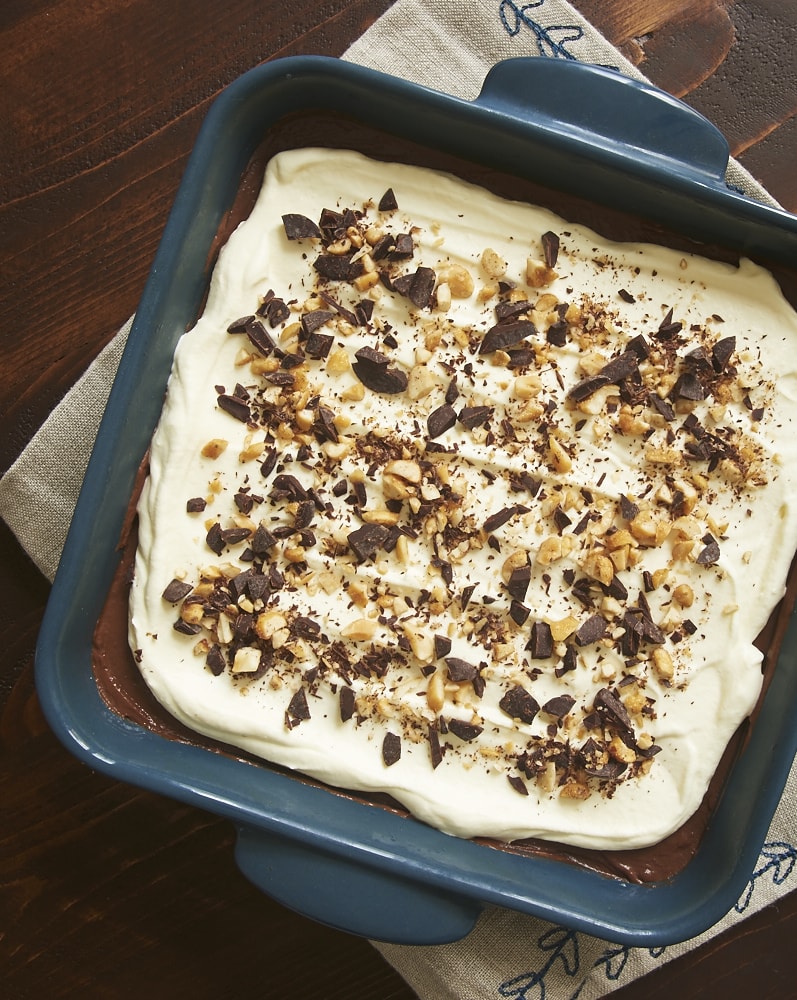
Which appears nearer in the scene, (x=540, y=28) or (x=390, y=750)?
(x=390, y=750)

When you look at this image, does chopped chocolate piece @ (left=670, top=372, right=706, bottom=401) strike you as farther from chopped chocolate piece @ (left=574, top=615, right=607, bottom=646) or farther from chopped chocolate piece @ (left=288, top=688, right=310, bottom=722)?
chopped chocolate piece @ (left=288, top=688, right=310, bottom=722)

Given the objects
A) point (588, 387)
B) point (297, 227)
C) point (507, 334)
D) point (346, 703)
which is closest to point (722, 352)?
point (588, 387)

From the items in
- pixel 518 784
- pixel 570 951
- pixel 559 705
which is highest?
pixel 559 705

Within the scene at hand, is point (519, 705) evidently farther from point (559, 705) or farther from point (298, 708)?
point (298, 708)

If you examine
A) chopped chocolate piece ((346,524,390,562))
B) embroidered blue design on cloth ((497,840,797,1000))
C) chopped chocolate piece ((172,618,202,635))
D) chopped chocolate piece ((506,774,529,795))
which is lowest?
embroidered blue design on cloth ((497,840,797,1000))

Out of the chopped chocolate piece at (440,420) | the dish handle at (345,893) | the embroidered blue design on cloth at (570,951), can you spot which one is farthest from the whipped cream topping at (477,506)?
the embroidered blue design on cloth at (570,951)

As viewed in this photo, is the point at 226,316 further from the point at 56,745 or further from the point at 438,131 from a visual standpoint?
the point at 56,745

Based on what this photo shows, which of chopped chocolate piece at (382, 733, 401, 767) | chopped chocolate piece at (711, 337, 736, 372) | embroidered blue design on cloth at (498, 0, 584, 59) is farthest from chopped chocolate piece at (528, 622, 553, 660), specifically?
embroidered blue design on cloth at (498, 0, 584, 59)
